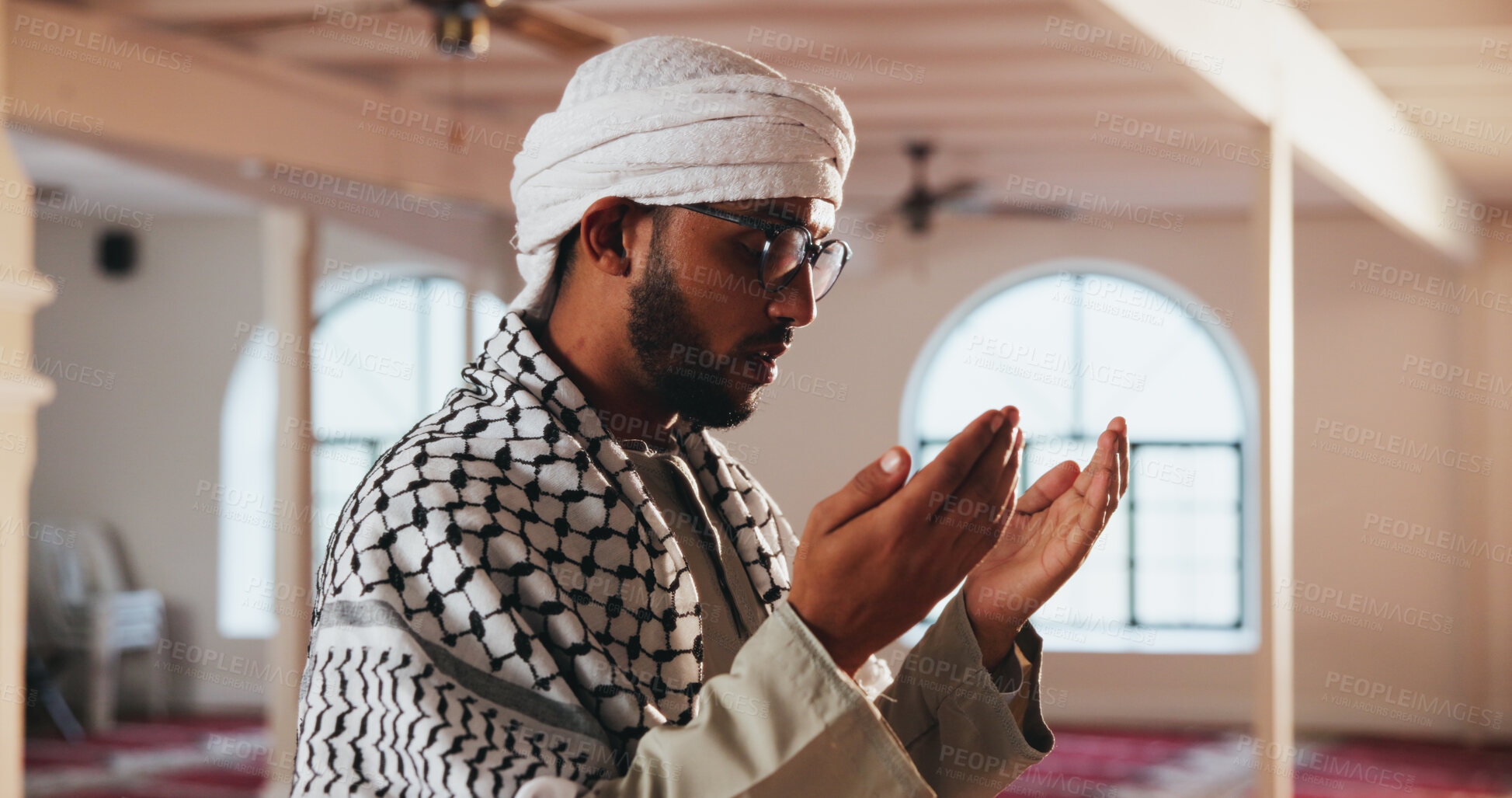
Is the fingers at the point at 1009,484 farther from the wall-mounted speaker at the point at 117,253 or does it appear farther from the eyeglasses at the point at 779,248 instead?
the wall-mounted speaker at the point at 117,253

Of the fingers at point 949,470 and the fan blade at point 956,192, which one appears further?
the fan blade at point 956,192

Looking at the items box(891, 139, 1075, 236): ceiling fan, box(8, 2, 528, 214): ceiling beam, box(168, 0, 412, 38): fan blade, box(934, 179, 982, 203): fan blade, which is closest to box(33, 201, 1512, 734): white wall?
box(891, 139, 1075, 236): ceiling fan

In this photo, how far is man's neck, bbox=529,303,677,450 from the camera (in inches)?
56.2

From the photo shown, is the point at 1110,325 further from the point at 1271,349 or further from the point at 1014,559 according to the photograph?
the point at 1014,559

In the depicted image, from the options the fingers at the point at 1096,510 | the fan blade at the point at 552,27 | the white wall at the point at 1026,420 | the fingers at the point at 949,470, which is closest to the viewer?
the fingers at the point at 949,470

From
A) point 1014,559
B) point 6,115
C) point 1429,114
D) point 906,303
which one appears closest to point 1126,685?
point 906,303

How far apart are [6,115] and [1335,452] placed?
302 inches

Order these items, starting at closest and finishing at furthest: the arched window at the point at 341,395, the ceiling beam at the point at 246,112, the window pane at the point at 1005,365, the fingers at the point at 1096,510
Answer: the fingers at the point at 1096,510
the ceiling beam at the point at 246,112
the window pane at the point at 1005,365
the arched window at the point at 341,395

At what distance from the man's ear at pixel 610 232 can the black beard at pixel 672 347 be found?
3 cm

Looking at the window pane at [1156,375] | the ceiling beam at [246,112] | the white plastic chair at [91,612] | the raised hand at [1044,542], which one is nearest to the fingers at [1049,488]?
the raised hand at [1044,542]

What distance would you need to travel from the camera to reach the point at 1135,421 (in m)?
9.15

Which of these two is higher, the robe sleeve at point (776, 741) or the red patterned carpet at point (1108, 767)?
the robe sleeve at point (776, 741)

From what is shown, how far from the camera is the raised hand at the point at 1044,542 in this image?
4.23ft

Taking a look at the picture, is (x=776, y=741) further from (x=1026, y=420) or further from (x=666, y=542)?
Answer: (x=1026, y=420)
